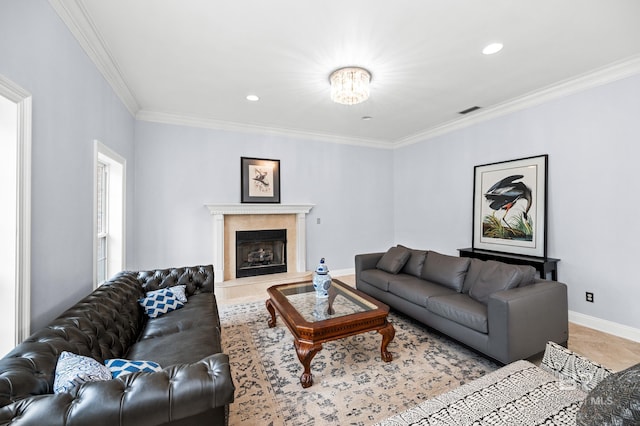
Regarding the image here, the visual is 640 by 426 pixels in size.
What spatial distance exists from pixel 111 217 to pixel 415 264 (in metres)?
4.05

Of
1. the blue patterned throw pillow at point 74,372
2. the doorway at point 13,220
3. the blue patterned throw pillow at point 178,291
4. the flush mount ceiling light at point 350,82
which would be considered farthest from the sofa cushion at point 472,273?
the doorway at point 13,220

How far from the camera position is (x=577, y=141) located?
321cm

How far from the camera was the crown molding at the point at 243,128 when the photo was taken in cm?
416

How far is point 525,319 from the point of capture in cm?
220

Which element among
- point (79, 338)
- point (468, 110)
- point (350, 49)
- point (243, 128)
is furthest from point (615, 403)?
point (243, 128)

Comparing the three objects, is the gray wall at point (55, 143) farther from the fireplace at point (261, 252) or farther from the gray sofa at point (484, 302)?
the gray sofa at point (484, 302)

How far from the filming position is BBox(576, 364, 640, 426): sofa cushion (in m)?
0.74

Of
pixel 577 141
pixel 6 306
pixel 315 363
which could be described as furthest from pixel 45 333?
pixel 577 141

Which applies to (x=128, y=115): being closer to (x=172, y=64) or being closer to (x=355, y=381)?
(x=172, y=64)

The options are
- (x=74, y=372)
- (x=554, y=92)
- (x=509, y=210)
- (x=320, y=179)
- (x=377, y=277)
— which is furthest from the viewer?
(x=320, y=179)

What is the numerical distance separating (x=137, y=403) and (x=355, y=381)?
1.65 metres

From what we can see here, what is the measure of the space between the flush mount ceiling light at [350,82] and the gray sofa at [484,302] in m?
2.30

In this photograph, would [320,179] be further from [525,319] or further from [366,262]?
[525,319]

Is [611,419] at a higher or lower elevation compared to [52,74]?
lower
